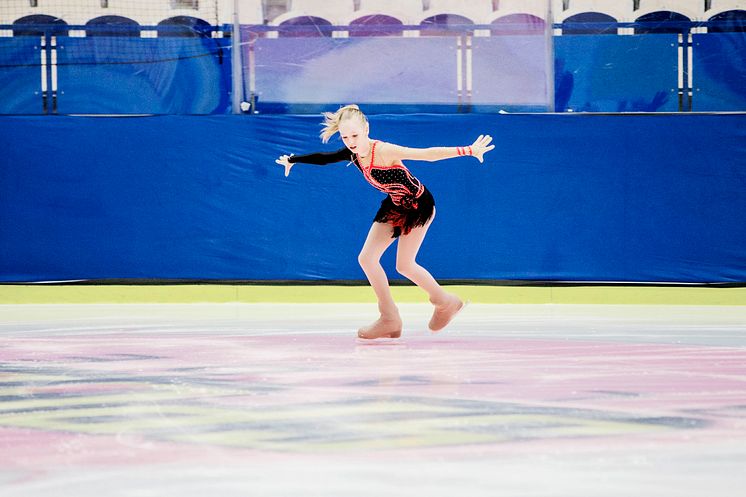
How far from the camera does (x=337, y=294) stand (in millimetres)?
9898

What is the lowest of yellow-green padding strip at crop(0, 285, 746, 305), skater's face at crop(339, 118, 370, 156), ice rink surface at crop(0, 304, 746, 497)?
yellow-green padding strip at crop(0, 285, 746, 305)

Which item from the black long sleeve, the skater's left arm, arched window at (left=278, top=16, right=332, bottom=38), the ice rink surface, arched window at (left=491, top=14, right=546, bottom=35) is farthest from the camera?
arched window at (left=278, top=16, right=332, bottom=38)

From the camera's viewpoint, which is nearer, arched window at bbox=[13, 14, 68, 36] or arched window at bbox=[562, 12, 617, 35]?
arched window at bbox=[13, 14, 68, 36]

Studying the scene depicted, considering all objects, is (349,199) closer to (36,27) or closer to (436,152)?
A: (36,27)

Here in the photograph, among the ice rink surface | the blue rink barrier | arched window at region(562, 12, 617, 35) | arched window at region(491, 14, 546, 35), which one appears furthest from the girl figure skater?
arched window at region(562, 12, 617, 35)

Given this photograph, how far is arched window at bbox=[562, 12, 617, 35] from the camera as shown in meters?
10.8

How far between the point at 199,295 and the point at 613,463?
6.95m

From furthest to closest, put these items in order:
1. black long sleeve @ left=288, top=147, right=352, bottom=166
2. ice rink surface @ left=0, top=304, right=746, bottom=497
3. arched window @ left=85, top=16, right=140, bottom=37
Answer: arched window @ left=85, top=16, right=140, bottom=37
black long sleeve @ left=288, top=147, right=352, bottom=166
ice rink surface @ left=0, top=304, right=746, bottom=497

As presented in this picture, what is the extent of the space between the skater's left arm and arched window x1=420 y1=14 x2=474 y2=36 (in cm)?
407

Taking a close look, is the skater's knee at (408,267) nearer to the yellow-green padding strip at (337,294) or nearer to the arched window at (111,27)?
the yellow-green padding strip at (337,294)

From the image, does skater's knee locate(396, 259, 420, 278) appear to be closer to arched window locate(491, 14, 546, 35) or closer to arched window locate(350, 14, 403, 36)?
arched window locate(491, 14, 546, 35)

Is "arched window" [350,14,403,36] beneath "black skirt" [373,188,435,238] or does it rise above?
above

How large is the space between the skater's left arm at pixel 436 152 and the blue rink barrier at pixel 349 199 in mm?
3352

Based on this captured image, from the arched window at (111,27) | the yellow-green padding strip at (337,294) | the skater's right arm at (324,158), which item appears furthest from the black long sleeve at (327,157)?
the arched window at (111,27)
